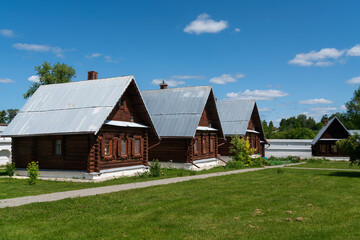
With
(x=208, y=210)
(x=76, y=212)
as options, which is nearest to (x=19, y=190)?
(x=76, y=212)

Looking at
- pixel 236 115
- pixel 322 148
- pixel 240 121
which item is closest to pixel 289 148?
pixel 322 148

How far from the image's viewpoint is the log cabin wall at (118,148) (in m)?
20.1

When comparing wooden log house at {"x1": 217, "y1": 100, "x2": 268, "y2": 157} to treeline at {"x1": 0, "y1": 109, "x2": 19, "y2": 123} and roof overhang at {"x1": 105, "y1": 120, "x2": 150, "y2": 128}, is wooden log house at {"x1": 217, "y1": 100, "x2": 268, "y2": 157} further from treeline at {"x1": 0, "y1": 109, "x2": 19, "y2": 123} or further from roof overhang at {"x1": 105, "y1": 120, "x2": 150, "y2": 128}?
treeline at {"x1": 0, "y1": 109, "x2": 19, "y2": 123}

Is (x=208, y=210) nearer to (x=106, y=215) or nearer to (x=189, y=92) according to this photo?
(x=106, y=215)

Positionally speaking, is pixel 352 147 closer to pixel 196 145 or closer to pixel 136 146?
pixel 196 145

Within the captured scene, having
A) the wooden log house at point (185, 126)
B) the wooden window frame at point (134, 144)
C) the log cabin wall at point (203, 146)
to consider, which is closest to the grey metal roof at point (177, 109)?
the wooden log house at point (185, 126)

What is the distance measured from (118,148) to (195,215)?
41.3ft

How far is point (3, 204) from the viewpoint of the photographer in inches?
482

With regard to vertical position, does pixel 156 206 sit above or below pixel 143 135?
below

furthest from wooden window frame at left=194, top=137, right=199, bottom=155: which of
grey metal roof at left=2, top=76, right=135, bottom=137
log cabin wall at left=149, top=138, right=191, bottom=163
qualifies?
grey metal roof at left=2, top=76, right=135, bottom=137

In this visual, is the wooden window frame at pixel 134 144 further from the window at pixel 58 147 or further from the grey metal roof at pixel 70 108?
the window at pixel 58 147

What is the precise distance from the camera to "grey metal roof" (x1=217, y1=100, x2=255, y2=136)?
3744cm

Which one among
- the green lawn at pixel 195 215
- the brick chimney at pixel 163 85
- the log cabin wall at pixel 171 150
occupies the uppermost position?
the brick chimney at pixel 163 85

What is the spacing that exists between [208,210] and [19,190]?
32.7ft
